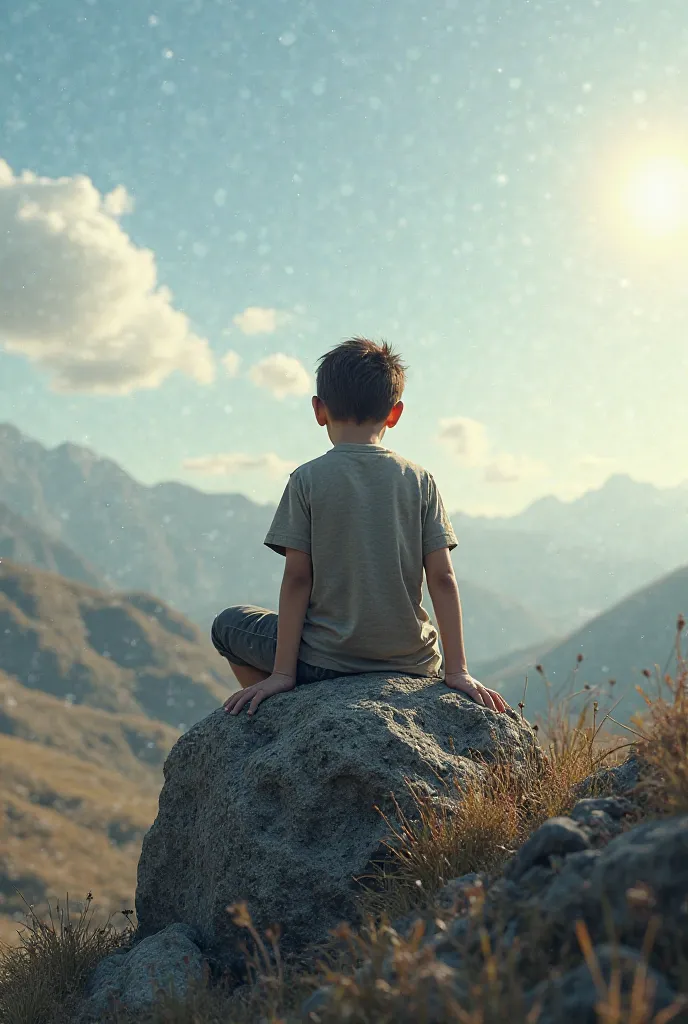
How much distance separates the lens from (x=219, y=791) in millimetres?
5145

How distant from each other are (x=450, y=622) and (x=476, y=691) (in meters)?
0.50

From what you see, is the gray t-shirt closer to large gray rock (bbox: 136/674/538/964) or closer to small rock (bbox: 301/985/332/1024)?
large gray rock (bbox: 136/674/538/964)

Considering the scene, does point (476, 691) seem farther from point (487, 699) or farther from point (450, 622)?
point (450, 622)

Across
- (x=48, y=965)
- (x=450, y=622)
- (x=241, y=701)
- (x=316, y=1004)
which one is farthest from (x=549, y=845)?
(x=48, y=965)

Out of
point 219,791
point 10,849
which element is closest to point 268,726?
point 219,791

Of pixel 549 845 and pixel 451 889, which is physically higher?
pixel 549 845

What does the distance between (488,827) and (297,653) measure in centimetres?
190

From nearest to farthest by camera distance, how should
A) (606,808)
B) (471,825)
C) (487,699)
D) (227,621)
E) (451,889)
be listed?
(451,889)
(606,808)
(471,825)
(487,699)
(227,621)

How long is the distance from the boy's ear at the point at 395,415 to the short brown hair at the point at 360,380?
5cm

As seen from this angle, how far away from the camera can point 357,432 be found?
5430mm

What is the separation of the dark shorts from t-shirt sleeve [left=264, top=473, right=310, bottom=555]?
56cm

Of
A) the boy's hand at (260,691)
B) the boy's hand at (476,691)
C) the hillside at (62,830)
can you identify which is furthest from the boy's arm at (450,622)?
the hillside at (62,830)

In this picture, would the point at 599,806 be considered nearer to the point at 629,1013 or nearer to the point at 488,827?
the point at 488,827

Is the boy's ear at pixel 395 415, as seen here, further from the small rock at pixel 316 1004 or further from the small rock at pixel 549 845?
the small rock at pixel 316 1004
